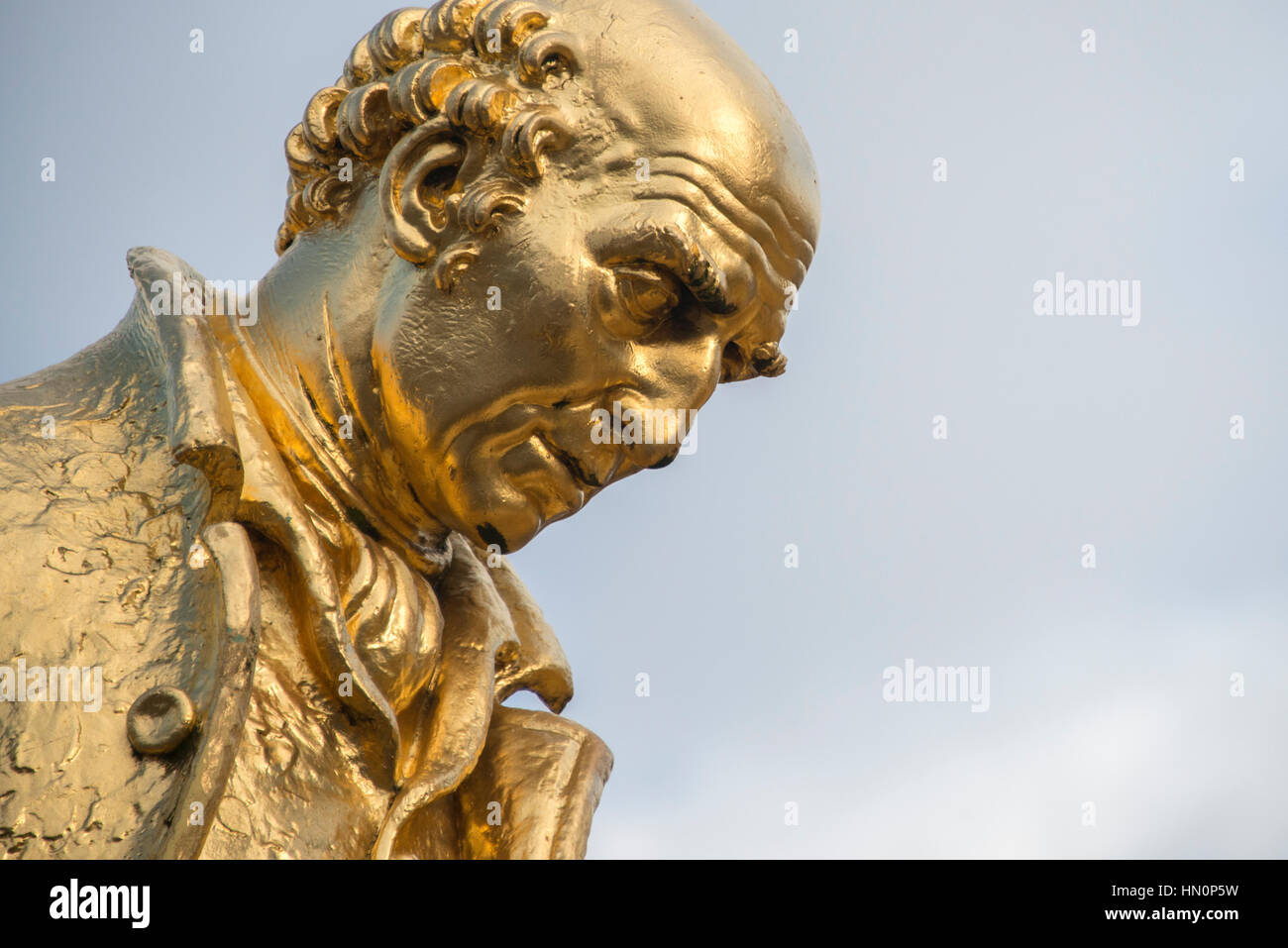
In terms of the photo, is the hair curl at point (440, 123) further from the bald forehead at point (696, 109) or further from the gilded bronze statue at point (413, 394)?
the bald forehead at point (696, 109)

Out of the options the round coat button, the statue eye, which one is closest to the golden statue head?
the statue eye

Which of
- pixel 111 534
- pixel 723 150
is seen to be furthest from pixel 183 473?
pixel 723 150

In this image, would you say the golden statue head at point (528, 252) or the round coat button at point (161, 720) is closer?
the round coat button at point (161, 720)

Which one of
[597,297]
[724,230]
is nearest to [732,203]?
[724,230]

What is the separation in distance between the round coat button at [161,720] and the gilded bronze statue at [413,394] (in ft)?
0.38

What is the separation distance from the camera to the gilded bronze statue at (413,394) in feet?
14.7

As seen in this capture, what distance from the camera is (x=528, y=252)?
472 centimetres

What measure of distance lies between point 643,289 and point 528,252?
12.2 inches

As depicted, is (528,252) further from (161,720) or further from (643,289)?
(161,720)

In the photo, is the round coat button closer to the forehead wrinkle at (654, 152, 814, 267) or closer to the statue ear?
the statue ear

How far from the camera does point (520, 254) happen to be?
4.73 meters

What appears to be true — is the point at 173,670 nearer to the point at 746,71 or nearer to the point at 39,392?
the point at 39,392

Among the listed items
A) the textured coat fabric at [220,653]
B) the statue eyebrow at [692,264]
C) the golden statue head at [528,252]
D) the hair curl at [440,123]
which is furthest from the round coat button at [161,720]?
the statue eyebrow at [692,264]

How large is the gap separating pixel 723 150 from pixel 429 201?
783mm
